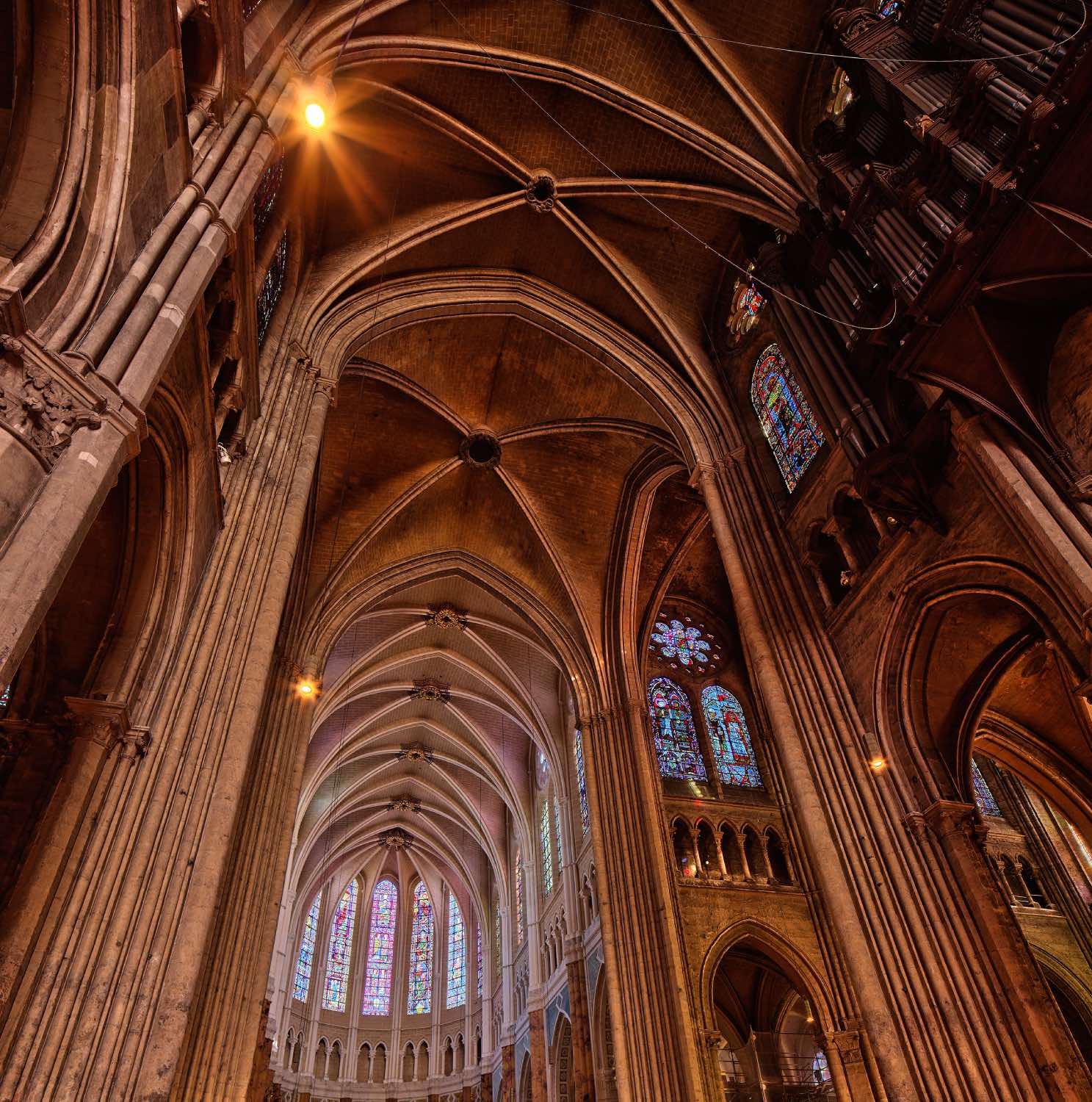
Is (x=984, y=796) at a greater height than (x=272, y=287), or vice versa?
(x=272, y=287)

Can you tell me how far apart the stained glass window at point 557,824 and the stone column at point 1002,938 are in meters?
12.9

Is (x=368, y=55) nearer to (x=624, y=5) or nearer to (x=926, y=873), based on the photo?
(x=624, y=5)

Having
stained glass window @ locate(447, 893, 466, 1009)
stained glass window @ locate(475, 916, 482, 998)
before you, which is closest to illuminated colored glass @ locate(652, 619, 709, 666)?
stained glass window @ locate(475, 916, 482, 998)

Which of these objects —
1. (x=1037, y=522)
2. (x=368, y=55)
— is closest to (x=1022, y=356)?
(x=1037, y=522)

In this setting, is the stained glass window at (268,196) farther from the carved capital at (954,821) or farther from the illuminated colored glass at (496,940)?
the illuminated colored glass at (496,940)

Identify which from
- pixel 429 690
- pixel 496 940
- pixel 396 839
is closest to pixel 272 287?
pixel 429 690

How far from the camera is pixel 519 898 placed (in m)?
25.1

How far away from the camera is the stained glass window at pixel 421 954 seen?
29859 mm

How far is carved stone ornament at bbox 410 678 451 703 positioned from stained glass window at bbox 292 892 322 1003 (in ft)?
38.4

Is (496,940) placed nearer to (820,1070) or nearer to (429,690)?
(429,690)

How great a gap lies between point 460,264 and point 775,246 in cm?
576

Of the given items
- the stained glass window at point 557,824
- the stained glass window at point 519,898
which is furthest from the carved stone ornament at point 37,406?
the stained glass window at point 519,898

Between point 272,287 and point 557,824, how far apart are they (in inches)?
621

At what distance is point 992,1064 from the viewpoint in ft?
24.0
